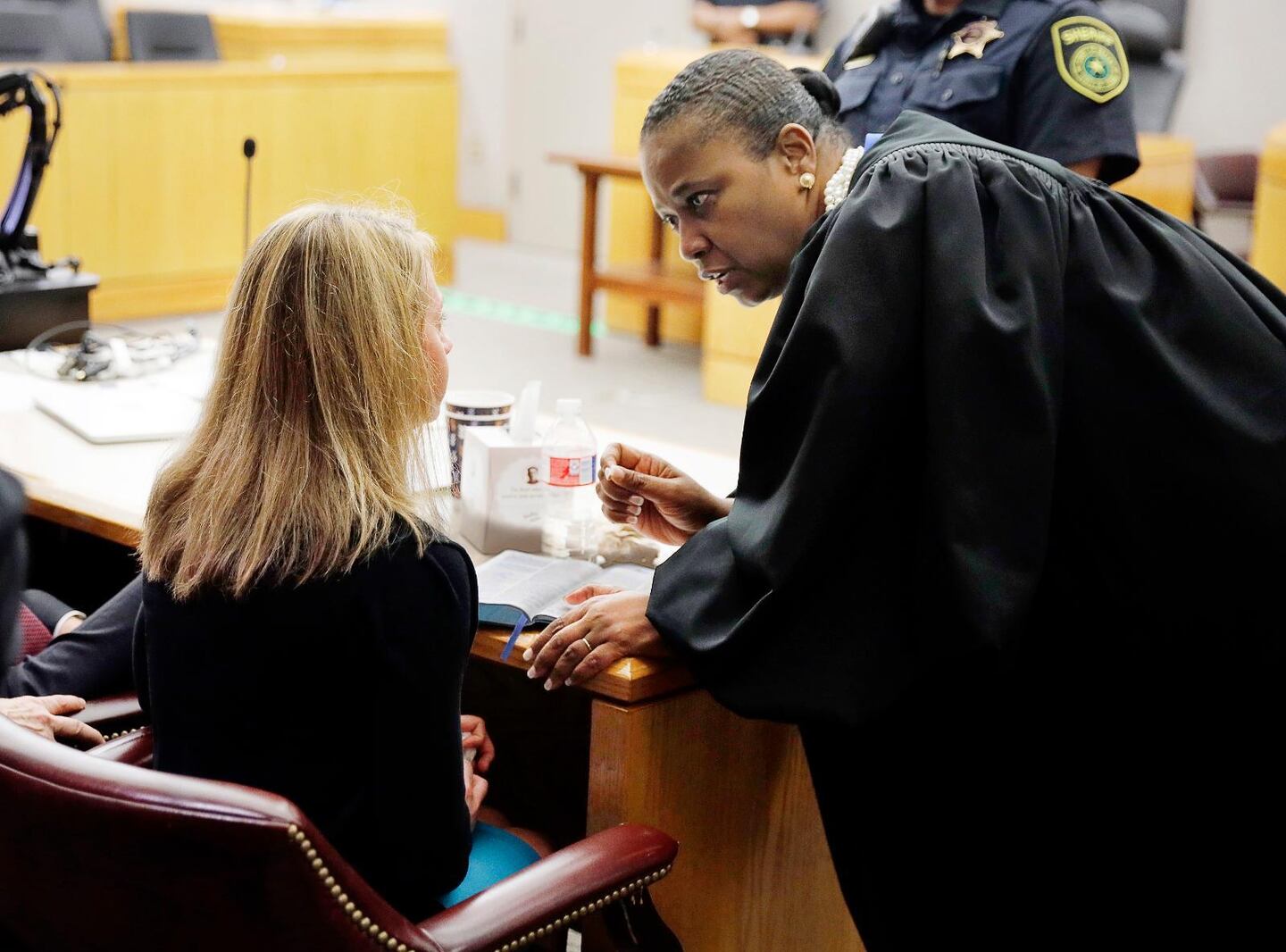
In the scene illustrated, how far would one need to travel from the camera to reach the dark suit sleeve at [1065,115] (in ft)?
8.86

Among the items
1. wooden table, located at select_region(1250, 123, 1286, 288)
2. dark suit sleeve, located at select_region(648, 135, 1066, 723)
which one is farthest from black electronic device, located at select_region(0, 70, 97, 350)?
wooden table, located at select_region(1250, 123, 1286, 288)

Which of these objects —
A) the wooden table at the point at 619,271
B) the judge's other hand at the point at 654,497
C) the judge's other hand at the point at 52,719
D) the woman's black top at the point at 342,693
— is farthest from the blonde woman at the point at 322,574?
the wooden table at the point at 619,271

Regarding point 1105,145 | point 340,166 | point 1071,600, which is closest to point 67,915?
point 1071,600

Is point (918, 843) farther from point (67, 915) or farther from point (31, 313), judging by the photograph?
point (31, 313)

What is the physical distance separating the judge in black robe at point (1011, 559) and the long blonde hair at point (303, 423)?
0.33 m

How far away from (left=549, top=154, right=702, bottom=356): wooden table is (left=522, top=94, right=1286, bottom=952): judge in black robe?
4.42m

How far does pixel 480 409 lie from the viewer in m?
2.18

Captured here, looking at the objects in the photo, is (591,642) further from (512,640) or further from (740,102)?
(740,102)

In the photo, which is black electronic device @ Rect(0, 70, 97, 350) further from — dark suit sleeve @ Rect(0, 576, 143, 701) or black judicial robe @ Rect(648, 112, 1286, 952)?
black judicial robe @ Rect(648, 112, 1286, 952)

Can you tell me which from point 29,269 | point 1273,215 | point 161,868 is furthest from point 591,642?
point 1273,215

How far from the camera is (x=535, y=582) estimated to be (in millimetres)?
1858

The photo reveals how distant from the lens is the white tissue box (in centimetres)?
201

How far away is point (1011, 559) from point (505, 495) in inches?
28.6

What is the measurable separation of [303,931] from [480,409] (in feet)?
3.49
